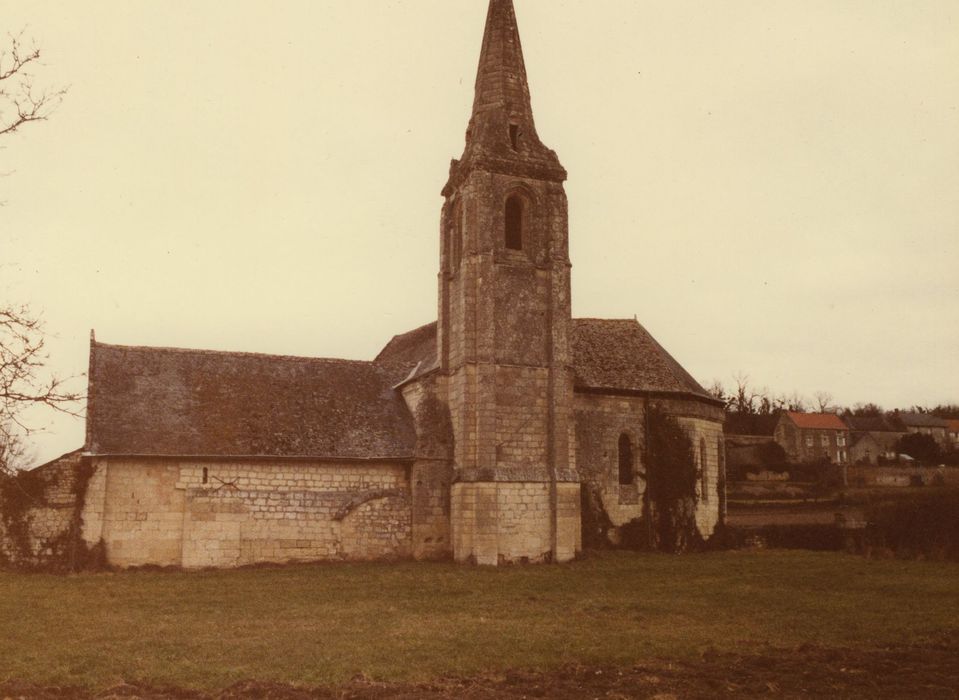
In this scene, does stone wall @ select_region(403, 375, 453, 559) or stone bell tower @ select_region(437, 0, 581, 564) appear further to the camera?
stone wall @ select_region(403, 375, 453, 559)

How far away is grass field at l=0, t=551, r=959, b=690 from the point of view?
11.9m

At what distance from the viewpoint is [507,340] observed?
92.4 feet

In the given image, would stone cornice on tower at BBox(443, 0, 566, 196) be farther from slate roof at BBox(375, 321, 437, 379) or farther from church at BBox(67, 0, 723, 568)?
→ slate roof at BBox(375, 321, 437, 379)

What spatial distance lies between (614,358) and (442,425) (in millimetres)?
7134

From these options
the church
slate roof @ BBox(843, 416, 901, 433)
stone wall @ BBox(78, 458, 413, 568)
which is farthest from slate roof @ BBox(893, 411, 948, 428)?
stone wall @ BBox(78, 458, 413, 568)

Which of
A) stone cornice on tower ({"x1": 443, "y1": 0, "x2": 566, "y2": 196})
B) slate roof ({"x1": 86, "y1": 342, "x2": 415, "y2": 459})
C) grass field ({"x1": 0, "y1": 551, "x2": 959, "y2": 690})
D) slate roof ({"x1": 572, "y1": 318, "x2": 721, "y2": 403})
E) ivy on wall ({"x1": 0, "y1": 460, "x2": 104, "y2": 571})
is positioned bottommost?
grass field ({"x1": 0, "y1": 551, "x2": 959, "y2": 690})

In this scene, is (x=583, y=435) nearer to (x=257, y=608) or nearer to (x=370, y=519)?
(x=370, y=519)

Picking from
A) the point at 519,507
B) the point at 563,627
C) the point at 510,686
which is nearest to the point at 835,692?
the point at 510,686

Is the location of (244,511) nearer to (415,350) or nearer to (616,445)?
(415,350)

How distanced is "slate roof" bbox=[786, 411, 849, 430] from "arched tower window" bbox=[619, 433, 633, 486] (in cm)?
6910

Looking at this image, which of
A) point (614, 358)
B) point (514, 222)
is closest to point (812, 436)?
point (614, 358)

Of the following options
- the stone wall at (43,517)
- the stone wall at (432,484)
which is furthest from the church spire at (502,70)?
the stone wall at (43,517)

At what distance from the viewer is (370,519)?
27.8 m

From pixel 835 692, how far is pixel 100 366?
2414 centimetres
